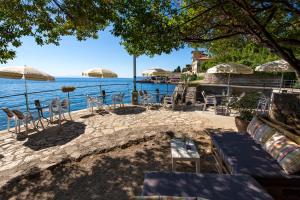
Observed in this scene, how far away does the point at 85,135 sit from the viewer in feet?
18.7

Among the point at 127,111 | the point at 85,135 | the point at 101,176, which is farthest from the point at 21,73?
the point at 101,176

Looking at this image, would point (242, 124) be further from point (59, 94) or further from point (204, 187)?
point (59, 94)

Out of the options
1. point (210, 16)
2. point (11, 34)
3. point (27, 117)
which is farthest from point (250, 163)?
point (27, 117)

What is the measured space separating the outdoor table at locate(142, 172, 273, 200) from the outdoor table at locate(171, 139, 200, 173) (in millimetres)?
826

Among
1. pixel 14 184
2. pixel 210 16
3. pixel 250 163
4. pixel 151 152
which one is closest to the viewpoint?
pixel 250 163

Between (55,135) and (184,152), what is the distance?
414cm

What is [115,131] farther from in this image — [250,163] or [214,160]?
[250,163]

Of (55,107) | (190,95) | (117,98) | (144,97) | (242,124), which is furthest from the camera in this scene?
(190,95)

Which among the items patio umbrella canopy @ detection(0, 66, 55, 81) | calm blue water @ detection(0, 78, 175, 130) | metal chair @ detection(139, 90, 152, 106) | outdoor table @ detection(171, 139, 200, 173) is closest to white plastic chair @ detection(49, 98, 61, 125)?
calm blue water @ detection(0, 78, 175, 130)

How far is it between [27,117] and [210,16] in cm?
630

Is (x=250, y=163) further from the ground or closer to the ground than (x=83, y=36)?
closer to the ground

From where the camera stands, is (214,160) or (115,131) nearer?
(214,160)

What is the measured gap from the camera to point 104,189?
10.1 feet

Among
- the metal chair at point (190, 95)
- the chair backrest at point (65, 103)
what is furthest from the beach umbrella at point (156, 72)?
the chair backrest at point (65, 103)
